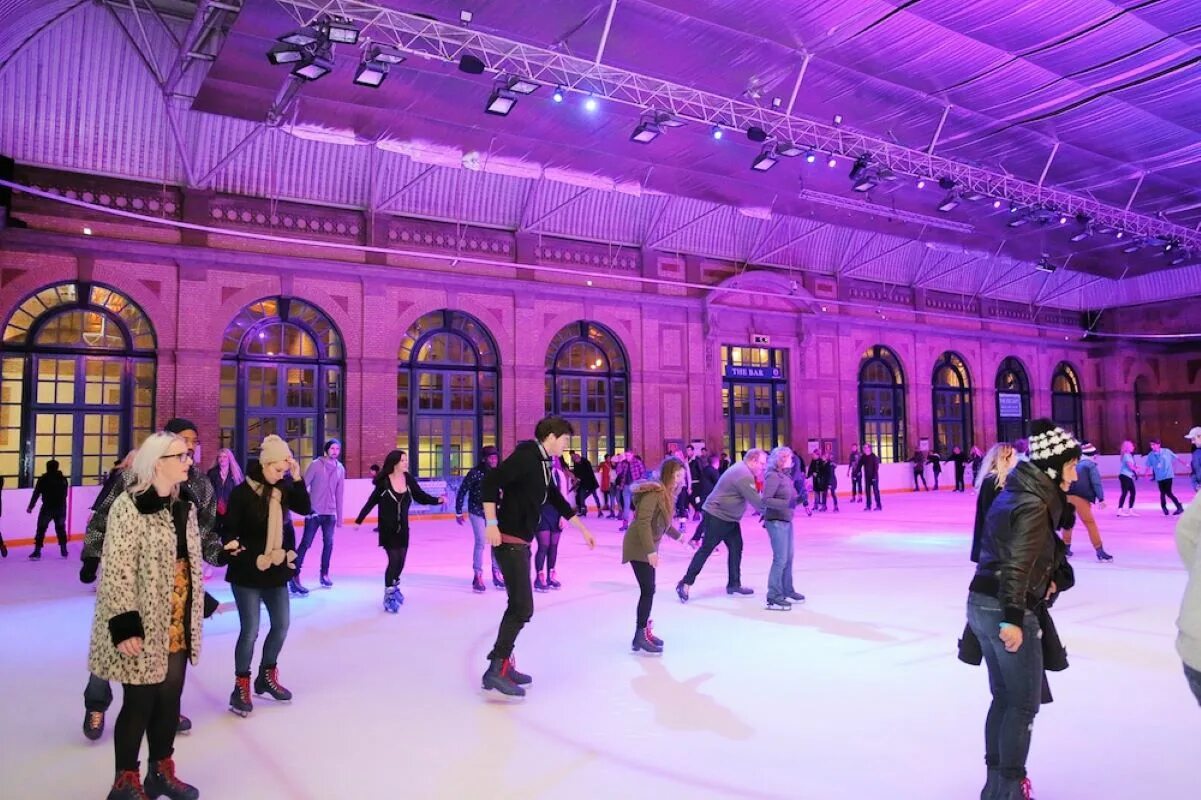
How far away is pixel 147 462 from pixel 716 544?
5391 millimetres

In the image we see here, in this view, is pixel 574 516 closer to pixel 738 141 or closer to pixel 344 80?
pixel 344 80

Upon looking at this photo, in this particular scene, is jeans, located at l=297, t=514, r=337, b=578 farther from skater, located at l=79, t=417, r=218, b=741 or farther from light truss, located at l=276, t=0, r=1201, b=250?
light truss, located at l=276, t=0, r=1201, b=250

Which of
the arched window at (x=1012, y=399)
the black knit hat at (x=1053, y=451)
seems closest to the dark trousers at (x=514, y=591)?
the black knit hat at (x=1053, y=451)

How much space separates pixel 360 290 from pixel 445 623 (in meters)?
12.0

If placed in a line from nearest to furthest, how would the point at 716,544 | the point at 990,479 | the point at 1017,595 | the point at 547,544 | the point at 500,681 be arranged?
1. the point at 1017,595
2. the point at 990,479
3. the point at 500,681
4. the point at 716,544
5. the point at 547,544

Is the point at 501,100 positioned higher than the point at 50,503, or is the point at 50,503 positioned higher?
the point at 501,100

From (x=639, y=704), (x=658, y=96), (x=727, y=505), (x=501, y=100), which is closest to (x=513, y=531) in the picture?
(x=639, y=704)

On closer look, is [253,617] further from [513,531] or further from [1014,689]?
[1014,689]

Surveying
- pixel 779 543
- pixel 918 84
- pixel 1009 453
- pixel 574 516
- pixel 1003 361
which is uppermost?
pixel 918 84

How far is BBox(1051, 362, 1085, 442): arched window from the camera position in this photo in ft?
100

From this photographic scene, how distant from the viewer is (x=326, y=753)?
151 inches

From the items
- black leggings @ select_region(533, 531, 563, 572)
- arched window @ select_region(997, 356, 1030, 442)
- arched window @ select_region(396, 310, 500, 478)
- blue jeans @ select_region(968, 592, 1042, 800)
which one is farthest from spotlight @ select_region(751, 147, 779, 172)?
arched window @ select_region(997, 356, 1030, 442)

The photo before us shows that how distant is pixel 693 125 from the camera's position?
14523 millimetres

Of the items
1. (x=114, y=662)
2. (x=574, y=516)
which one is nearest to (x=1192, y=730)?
(x=574, y=516)
